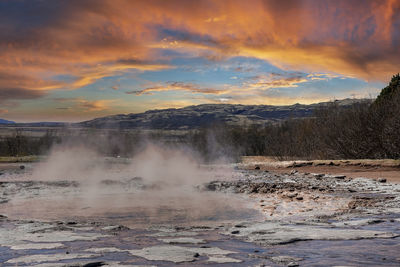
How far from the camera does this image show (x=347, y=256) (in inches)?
186

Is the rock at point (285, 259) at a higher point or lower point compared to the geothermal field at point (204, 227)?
higher

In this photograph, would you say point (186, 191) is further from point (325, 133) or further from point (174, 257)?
point (325, 133)

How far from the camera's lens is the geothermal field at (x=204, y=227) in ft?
15.7

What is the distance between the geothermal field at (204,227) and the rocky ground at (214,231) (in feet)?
0.04

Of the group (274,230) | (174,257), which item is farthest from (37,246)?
(274,230)

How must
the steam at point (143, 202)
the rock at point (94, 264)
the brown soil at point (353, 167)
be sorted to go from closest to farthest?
the rock at point (94, 264), the steam at point (143, 202), the brown soil at point (353, 167)

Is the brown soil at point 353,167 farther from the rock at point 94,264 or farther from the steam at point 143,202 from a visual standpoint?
the rock at point 94,264

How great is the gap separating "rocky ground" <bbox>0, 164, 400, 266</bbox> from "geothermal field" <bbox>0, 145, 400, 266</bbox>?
1cm

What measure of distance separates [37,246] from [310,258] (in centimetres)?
342

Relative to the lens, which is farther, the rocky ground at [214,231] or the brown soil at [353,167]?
the brown soil at [353,167]

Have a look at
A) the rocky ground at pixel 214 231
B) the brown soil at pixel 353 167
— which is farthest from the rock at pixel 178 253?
the brown soil at pixel 353 167

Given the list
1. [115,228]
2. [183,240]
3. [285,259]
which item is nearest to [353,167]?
[115,228]

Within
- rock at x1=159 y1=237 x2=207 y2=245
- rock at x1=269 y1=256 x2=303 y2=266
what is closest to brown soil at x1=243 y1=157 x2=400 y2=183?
rock at x1=159 y1=237 x2=207 y2=245

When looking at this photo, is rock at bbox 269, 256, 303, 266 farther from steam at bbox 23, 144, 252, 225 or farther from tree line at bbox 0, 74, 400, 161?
tree line at bbox 0, 74, 400, 161
